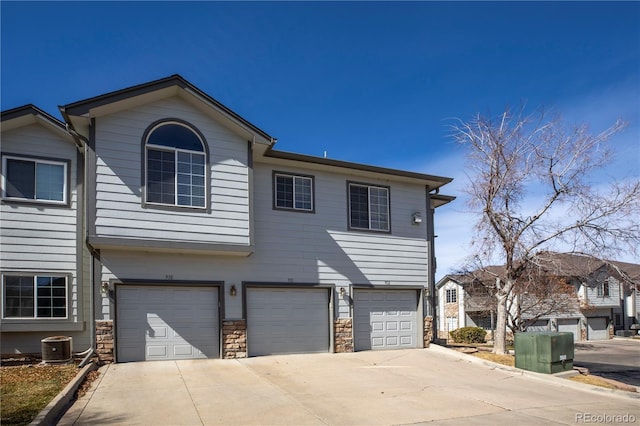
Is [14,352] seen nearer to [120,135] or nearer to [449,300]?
[120,135]

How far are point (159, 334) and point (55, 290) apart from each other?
2781 mm

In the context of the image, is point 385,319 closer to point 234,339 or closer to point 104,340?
point 234,339

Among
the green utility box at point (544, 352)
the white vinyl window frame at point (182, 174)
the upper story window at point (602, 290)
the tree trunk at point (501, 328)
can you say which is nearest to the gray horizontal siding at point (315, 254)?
the white vinyl window frame at point (182, 174)

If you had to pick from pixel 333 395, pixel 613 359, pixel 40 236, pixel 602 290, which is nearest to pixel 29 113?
pixel 40 236

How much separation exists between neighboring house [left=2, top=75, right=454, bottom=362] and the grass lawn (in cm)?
143

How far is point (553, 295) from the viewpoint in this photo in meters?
32.5

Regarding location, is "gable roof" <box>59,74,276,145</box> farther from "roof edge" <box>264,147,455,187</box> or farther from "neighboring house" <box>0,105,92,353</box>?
"neighboring house" <box>0,105,92,353</box>

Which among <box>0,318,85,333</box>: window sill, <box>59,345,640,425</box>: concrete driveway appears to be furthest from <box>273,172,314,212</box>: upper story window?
<box>0,318,85,333</box>: window sill

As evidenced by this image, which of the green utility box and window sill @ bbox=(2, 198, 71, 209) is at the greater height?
window sill @ bbox=(2, 198, 71, 209)

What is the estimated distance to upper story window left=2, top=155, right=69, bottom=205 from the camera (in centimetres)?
1279

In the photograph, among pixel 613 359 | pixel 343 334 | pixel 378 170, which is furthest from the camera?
pixel 613 359

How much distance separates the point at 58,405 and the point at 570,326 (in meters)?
41.7

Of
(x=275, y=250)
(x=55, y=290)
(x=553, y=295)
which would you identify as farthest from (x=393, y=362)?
(x=553, y=295)

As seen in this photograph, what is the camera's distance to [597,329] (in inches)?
1695
